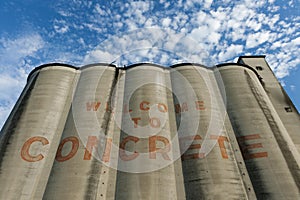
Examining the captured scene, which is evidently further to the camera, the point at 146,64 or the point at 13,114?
the point at 146,64

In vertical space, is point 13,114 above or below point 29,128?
above

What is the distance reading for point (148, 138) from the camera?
1384 centimetres

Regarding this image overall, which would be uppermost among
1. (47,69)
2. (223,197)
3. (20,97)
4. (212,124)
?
(47,69)

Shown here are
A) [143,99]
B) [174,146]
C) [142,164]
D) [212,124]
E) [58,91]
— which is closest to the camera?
[142,164]

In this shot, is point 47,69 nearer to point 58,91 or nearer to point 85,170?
point 58,91

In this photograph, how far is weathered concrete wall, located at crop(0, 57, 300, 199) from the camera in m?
12.2

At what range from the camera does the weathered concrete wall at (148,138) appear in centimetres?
1223

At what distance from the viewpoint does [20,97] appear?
1845 centimetres

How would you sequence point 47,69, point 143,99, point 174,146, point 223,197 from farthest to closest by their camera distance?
point 47,69, point 143,99, point 174,146, point 223,197

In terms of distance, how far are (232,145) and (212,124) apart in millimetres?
1730

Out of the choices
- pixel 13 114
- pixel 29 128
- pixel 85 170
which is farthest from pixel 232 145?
pixel 13 114

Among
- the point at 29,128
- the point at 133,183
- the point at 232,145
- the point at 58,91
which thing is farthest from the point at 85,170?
the point at 232,145

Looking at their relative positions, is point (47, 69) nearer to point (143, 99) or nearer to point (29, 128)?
point (29, 128)

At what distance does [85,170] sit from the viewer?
12.7 metres
